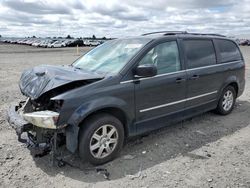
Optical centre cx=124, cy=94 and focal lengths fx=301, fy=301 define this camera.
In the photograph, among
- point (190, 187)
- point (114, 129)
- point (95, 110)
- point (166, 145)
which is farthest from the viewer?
point (166, 145)

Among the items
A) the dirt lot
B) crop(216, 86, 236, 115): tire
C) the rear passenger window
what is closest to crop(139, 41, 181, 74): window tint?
the rear passenger window

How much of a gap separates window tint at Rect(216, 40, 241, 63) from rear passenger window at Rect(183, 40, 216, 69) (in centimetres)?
33

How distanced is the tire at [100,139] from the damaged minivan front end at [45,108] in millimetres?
320

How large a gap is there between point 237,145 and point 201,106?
1084 mm

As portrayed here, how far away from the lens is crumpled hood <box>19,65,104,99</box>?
4.05 metres

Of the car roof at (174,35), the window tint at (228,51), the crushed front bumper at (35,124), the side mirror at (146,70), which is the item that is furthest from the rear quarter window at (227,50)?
the crushed front bumper at (35,124)

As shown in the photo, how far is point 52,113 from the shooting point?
3.87 m

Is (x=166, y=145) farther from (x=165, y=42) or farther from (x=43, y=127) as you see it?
(x=43, y=127)

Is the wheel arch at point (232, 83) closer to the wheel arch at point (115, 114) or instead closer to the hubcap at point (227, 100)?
the hubcap at point (227, 100)

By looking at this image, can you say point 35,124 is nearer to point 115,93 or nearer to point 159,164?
point 115,93

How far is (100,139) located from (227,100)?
3570 millimetres

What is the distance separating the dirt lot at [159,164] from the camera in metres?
3.83

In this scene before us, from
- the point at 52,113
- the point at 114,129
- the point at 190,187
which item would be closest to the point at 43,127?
the point at 52,113

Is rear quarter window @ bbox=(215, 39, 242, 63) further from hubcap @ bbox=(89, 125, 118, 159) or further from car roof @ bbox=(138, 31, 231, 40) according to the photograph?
hubcap @ bbox=(89, 125, 118, 159)
